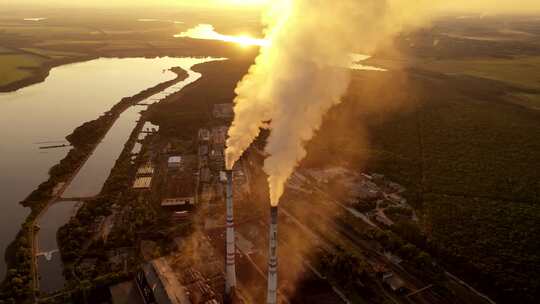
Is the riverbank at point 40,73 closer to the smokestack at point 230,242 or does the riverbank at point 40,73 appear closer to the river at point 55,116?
the river at point 55,116

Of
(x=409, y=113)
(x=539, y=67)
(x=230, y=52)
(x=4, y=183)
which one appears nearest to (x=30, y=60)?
(x=230, y=52)

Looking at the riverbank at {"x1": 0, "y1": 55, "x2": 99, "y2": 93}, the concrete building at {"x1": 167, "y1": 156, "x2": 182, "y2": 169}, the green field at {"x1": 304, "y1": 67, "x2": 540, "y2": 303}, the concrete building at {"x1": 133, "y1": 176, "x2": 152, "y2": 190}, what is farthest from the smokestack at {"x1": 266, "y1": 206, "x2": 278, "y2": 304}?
the riverbank at {"x1": 0, "y1": 55, "x2": 99, "y2": 93}

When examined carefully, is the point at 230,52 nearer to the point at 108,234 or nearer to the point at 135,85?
the point at 135,85

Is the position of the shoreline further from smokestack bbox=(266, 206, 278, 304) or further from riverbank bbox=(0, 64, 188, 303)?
smokestack bbox=(266, 206, 278, 304)

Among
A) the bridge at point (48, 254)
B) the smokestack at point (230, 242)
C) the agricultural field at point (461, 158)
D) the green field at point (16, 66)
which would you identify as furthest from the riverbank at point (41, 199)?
the green field at point (16, 66)

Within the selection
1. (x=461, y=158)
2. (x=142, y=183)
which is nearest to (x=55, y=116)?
(x=142, y=183)
